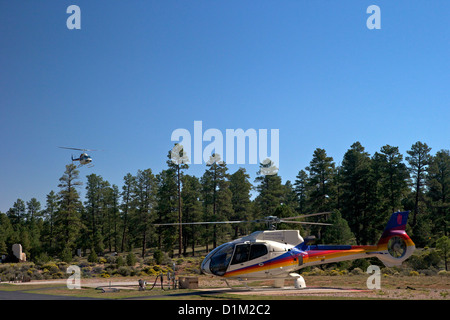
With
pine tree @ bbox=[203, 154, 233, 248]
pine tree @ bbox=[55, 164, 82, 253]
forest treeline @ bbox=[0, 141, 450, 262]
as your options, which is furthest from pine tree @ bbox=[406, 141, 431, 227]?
pine tree @ bbox=[55, 164, 82, 253]

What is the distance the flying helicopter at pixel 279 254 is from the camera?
947 inches

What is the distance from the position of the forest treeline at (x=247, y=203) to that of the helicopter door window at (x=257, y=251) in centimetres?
1797

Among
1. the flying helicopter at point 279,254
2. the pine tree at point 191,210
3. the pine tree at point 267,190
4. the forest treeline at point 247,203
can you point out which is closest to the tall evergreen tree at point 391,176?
the forest treeline at point 247,203

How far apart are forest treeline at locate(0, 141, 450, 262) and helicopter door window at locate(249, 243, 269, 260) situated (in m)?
18.0

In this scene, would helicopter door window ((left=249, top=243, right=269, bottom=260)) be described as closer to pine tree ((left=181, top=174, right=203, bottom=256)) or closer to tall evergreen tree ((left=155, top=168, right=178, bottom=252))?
tall evergreen tree ((left=155, top=168, right=178, bottom=252))

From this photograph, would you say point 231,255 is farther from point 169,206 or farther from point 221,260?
point 169,206

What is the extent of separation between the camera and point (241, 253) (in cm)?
2412

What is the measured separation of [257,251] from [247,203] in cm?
5436

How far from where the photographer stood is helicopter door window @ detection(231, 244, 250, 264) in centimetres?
2400

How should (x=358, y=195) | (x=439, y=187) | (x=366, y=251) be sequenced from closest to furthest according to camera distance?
(x=366, y=251), (x=358, y=195), (x=439, y=187)

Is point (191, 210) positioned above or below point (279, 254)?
above

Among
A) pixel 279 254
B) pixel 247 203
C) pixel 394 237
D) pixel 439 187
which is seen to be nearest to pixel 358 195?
pixel 439 187

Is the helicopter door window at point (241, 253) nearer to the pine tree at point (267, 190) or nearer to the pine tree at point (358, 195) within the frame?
the pine tree at point (358, 195)

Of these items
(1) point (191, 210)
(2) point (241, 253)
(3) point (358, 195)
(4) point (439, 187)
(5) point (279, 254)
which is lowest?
(5) point (279, 254)
